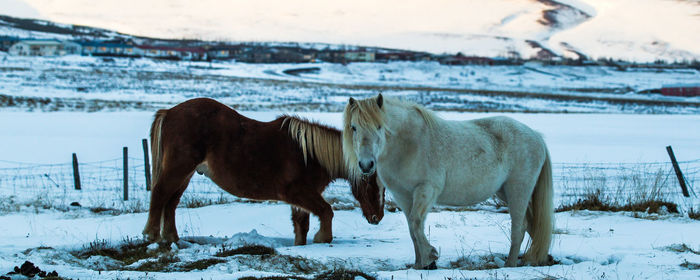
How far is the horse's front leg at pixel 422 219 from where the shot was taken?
5.14 m

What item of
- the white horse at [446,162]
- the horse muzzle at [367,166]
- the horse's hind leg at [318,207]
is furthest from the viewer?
the horse's hind leg at [318,207]

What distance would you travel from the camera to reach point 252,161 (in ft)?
21.9

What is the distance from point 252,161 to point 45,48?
15150 cm

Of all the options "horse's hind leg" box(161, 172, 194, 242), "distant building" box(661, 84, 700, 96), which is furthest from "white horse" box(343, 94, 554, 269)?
"distant building" box(661, 84, 700, 96)

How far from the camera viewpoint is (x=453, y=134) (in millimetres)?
5535

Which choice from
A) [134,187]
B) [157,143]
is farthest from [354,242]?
[134,187]

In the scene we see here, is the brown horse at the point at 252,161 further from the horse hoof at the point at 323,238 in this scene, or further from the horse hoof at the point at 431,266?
the horse hoof at the point at 431,266

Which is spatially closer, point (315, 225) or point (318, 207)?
point (318, 207)

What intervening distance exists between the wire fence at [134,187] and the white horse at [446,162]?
3.96 metres

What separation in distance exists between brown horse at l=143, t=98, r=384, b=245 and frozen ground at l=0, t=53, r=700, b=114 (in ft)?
45.1

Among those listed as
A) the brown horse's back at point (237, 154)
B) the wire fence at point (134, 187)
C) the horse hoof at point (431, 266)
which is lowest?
the wire fence at point (134, 187)

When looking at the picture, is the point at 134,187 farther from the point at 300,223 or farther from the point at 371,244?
the point at 371,244

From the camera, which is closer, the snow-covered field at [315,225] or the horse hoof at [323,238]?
the snow-covered field at [315,225]

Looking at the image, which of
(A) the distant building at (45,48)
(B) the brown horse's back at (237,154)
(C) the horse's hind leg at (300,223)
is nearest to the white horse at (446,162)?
(B) the brown horse's back at (237,154)
